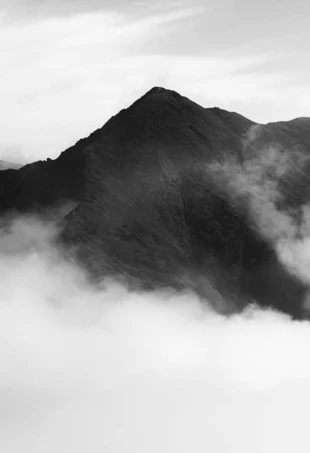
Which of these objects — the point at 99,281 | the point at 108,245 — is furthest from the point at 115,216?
the point at 99,281

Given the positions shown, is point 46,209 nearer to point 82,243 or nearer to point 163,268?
point 82,243

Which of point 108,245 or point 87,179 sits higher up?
point 87,179

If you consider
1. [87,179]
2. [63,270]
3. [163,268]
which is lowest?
[63,270]

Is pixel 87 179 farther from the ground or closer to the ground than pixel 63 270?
farther from the ground

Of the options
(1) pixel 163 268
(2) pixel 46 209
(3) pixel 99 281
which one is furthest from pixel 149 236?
(2) pixel 46 209

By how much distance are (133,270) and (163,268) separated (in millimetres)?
13156

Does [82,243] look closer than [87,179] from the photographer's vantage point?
Yes

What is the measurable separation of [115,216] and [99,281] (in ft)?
86.7

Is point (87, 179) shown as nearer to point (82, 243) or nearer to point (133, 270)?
point (82, 243)

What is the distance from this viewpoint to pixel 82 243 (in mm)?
184625

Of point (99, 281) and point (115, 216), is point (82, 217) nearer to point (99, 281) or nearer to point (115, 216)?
point (115, 216)

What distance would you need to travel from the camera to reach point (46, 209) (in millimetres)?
199125

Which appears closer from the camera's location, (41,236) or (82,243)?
(82,243)

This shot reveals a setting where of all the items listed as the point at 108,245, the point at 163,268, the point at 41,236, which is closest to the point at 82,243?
the point at 108,245
